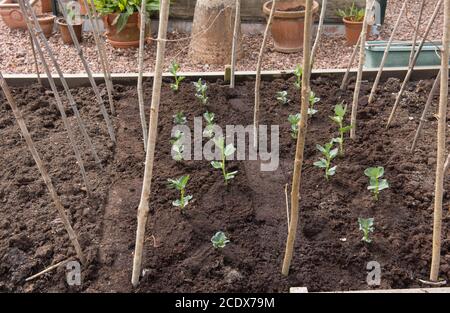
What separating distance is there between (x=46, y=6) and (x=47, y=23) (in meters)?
0.72

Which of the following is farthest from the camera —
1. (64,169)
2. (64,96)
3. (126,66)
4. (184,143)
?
(126,66)

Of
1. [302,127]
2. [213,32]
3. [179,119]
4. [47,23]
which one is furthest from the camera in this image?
[47,23]

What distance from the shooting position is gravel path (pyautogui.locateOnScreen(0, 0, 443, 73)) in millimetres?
4641

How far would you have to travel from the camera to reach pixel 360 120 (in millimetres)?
3258

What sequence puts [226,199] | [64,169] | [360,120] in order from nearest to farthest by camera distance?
[226,199] → [64,169] → [360,120]

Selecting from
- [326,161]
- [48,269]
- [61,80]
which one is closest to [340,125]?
[326,161]

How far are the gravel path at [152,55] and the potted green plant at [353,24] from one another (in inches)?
3.8

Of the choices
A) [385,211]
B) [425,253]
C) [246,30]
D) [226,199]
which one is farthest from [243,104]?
[246,30]

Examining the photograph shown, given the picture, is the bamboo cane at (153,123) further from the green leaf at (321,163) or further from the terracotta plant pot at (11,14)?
the terracotta plant pot at (11,14)

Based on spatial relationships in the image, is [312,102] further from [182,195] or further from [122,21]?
[122,21]

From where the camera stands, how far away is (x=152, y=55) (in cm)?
484

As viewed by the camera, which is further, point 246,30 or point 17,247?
point 246,30
